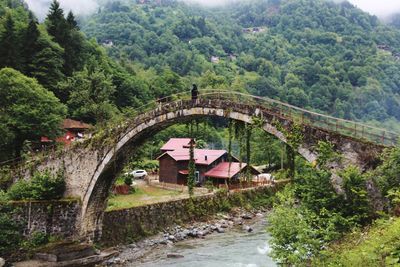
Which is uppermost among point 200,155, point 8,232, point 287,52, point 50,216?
point 287,52

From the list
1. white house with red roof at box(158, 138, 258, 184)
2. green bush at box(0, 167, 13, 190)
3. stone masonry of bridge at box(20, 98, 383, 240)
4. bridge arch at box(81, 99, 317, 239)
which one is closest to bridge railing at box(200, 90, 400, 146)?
stone masonry of bridge at box(20, 98, 383, 240)

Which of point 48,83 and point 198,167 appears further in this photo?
point 198,167

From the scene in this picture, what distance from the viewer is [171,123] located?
22.6m

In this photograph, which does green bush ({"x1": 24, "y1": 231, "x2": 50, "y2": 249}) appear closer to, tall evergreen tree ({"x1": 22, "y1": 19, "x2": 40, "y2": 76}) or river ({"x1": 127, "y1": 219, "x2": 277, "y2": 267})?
river ({"x1": 127, "y1": 219, "x2": 277, "y2": 267})

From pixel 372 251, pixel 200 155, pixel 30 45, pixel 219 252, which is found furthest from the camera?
pixel 200 155

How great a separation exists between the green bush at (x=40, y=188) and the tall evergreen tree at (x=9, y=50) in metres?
18.7

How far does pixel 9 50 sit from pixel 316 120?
1316 inches

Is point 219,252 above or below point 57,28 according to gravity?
below

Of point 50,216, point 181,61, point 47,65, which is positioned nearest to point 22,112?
point 50,216

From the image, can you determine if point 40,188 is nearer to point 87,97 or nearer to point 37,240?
point 37,240

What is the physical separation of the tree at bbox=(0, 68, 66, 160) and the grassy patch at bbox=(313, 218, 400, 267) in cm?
2335

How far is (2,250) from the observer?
2136 cm

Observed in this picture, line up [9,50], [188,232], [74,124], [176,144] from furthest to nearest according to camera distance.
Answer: [176,144]
[74,124]
[9,50]
[188,232]

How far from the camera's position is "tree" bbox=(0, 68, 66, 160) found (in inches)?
1141
